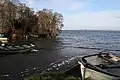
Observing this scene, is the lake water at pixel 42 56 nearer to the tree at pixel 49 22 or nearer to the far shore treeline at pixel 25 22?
the far shore treeline at pixel 25 22

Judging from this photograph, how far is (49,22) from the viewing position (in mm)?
109375

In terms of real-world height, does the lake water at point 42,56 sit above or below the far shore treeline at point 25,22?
below

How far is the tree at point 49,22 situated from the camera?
107250mm

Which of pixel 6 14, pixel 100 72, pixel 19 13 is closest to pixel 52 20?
pixel 19 13

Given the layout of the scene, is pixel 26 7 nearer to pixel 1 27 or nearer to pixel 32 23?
pixel 32 23

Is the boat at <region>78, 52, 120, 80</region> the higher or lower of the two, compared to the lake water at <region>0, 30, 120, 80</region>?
higher

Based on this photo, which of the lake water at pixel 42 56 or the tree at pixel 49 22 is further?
the tree at pixel 49 22

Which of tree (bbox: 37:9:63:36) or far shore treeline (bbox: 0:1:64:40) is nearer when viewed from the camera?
far shore treeline (bbox: 0:1:64:40)

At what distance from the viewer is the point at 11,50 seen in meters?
46.7

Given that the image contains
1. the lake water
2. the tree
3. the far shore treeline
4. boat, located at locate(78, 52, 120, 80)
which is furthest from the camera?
the tree

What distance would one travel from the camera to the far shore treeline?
8325cm

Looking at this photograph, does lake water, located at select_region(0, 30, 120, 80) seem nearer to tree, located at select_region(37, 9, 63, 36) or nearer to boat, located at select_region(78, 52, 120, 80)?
boat, located at select_region(78, 52, 120, 80)

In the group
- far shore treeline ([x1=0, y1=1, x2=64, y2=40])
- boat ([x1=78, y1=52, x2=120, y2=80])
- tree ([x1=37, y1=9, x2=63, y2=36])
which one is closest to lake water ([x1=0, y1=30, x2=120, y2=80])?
boat ([x1=78, y1=52, x2=120, y2=80])

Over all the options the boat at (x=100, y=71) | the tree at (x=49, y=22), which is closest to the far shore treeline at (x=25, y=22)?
the tree at (x=49, y=22)
